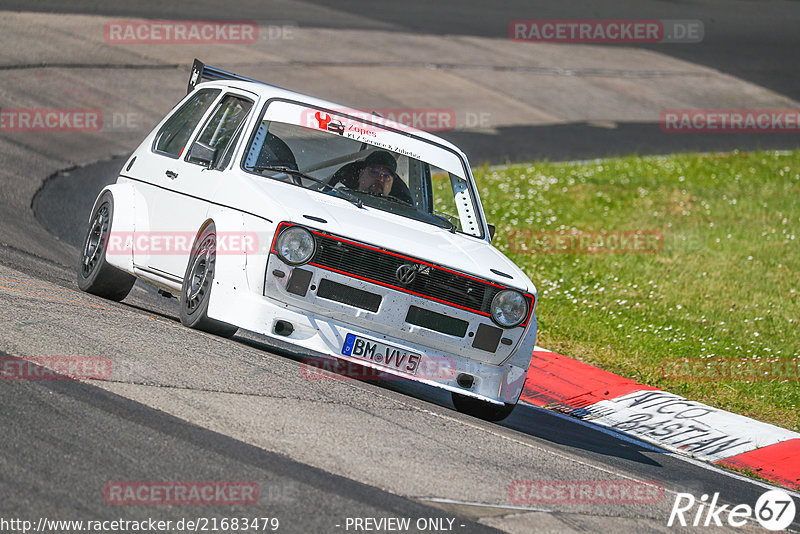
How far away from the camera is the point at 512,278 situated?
286 inches

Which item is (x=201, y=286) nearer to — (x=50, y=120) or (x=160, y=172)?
(x=160, y=172)

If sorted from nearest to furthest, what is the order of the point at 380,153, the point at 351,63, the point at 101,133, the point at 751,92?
the point at 380,153 < the point at 101,133 < the point at 351,63 < the point at 751,92

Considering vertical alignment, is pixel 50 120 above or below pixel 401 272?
below

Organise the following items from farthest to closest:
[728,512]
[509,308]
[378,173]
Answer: [378,173] < [509,308] < [728,512]

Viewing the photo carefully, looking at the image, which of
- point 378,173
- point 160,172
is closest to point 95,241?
point 160,172

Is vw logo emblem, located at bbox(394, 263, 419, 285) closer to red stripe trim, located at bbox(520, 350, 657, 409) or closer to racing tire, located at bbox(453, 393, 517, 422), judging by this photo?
racing tire, located at bbox(453, 393, 517, 422)

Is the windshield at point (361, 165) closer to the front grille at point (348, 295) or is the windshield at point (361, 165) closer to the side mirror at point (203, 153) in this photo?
the side mirror at point (203, 153)

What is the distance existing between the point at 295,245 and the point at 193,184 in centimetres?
140

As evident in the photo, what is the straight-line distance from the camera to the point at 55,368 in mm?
5934

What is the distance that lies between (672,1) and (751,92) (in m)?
9.98

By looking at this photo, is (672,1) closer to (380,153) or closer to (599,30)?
(599,30)

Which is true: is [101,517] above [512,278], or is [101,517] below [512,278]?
below

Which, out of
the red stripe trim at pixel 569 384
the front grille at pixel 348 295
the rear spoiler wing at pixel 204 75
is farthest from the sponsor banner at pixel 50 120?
the front grille at pixel 348 295

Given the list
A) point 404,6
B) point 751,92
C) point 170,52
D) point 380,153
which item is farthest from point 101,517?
point 404,6
